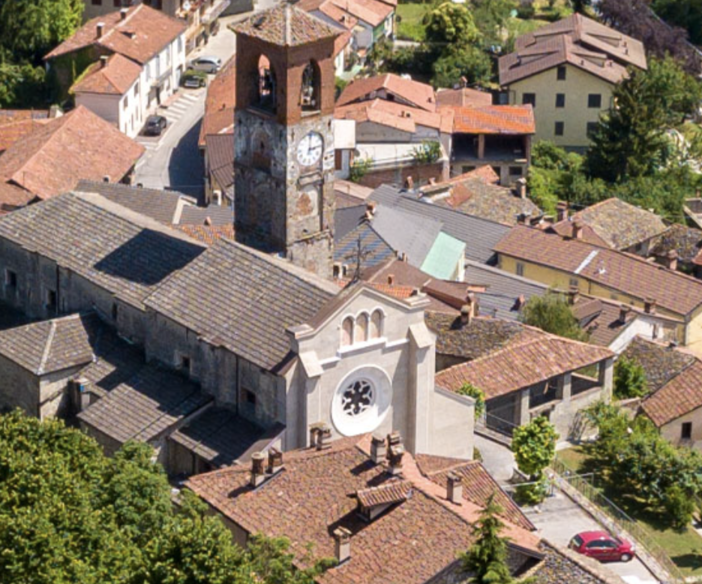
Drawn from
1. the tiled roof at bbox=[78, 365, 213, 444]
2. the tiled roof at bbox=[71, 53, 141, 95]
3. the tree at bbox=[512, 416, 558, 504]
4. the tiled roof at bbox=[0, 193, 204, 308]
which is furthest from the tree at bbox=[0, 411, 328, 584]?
the tiled roof at bbox=[71, 53, 141, 95]

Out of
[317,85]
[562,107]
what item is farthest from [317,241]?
[562,107]

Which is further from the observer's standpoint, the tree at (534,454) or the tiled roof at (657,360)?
the tiled roof at (657,360)

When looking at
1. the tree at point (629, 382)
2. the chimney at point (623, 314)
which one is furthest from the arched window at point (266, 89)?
the chimney at point (623, 314)

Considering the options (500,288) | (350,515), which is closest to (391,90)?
(500,288)

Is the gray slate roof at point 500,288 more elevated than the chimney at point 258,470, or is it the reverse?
the chimney at point 258,470

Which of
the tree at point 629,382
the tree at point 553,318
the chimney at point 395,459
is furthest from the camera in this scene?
the tree at point 553,318

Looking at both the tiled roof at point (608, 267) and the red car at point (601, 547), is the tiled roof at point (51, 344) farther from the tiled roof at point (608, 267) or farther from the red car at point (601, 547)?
the tiled roof at point (608, 267)

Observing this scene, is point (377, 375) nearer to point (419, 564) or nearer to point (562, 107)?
point (419, 564)

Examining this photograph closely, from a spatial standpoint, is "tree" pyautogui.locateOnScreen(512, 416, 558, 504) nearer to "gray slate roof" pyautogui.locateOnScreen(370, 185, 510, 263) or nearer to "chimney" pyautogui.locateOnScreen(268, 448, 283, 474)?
"chimney" pyautogui.locateOnScreen(268, 448, 283, 474)
